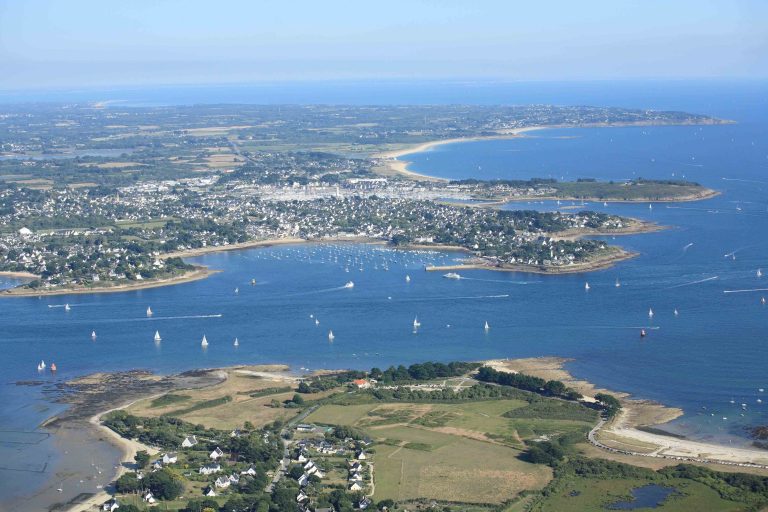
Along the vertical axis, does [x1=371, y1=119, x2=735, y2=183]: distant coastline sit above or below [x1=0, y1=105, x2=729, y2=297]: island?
above

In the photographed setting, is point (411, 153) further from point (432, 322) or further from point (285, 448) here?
point (285, 448)

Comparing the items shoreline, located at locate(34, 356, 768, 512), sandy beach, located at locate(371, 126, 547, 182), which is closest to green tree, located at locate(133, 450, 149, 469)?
shoreline, located at locate(34, 356, 768, 512)

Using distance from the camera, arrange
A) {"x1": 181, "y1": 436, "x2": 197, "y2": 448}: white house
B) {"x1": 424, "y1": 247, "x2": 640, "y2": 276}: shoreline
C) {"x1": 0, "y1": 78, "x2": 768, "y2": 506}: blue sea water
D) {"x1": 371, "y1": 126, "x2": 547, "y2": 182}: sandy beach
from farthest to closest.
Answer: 1. {"x1": 371, "y1": 126, "x2": 547, "y2": 182}: sandy beach
2. {"x1": 424, "y1": 247, "x2": 640, "y2": 276}: shoreline
3. {"x1": 0, "y1": 78, "x2": 768, "y2": 506}: blue sea water
4. {"x1": 181, "y1": 436, "x2": 197, "y2": 448}: white house

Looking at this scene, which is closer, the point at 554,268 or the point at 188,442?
the point at 188,442

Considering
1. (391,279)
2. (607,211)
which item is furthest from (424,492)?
(607,211)

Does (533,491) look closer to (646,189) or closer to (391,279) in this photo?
(391,279)

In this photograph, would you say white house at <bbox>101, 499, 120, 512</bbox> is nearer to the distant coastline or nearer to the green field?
the green field

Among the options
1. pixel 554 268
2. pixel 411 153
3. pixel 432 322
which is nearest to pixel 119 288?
pixel 432 322
